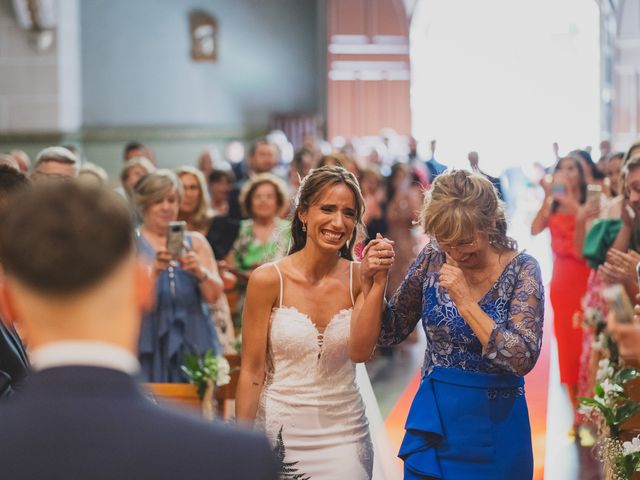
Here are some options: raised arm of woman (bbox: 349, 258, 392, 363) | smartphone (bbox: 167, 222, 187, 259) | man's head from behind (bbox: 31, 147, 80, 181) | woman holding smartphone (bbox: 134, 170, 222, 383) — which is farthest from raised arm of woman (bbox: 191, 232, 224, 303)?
raised arm of woman (bbox: 349, 258, 392, 363)

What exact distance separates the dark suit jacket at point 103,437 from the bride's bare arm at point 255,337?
2.55 m

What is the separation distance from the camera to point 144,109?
62.4 feet

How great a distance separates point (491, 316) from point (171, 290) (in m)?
2.69

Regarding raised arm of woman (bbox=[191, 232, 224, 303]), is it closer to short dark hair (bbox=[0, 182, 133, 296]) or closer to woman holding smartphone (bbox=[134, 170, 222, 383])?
woman holding smartphone (bbox=[134, 170, 222, 383])

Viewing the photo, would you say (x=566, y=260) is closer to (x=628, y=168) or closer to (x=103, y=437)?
(x=628, y=168)

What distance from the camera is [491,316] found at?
3.62m

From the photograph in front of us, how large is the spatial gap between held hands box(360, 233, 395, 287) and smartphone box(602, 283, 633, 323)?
1.73 metres

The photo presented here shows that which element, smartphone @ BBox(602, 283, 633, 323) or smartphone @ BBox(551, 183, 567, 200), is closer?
smartphone @ BBox(602, 283, 633, 323)

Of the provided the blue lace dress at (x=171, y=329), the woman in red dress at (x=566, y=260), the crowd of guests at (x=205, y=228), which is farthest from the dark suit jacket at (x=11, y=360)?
the woman in red dress at (x=566, y=260)

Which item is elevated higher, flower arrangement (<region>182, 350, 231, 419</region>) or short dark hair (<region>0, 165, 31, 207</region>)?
short dark hair (<region>0, 165, 31, 207</region>)

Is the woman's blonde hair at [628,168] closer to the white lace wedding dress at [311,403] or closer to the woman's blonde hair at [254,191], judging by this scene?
the white lace wedding dress at [311,403]

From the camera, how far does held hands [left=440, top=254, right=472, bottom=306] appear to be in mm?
3537

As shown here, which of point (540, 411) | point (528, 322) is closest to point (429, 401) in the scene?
point (528, 322)

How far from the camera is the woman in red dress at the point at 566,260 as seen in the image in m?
8.06
